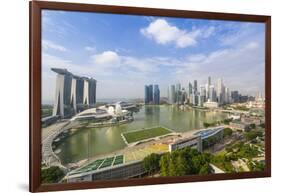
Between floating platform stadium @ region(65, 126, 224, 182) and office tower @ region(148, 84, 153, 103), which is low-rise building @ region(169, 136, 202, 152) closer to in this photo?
floating platform stadium @ region(65, 126, 224, 182)

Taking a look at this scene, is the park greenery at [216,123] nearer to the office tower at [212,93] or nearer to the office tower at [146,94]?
the office tower at [212,93]

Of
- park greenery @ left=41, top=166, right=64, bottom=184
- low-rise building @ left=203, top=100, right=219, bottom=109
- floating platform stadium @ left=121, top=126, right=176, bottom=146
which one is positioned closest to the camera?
park greenery @ left=41, top=166, right=64, bottom=184

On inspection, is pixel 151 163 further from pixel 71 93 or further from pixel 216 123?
pixel 71 93

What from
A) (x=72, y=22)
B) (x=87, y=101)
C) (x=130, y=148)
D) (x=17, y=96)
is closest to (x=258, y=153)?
(x=130, y=148)

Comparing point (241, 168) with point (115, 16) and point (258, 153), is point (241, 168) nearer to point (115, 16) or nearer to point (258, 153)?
point (258, 153)

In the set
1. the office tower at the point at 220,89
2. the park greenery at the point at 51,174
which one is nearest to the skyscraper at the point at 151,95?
the office tower at the point at 220,89

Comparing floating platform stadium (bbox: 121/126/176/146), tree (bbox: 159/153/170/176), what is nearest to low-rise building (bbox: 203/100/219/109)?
floating platform stadium (bbox: 121/126/176/146)

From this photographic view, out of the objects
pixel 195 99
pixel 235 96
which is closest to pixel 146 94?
pixel 195 99
